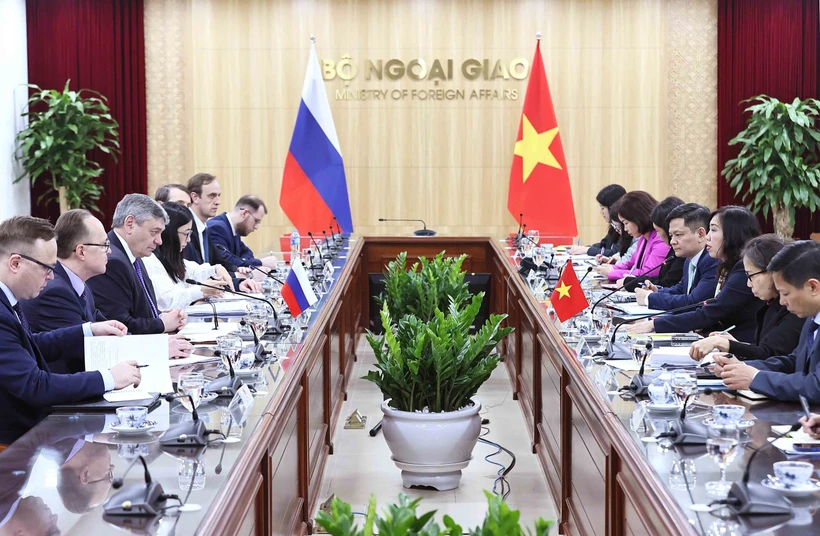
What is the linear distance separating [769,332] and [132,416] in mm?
2075

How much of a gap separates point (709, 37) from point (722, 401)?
7673 mm

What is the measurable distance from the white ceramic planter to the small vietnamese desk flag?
58cm

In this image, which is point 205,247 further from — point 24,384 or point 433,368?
point 24,384

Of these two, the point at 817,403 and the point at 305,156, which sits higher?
the point at 305,156

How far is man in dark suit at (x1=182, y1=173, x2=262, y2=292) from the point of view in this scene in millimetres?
5855

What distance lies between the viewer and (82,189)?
8.97m

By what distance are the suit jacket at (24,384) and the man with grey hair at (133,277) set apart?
3.50 ft

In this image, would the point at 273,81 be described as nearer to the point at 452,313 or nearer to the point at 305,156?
the point at 305,156

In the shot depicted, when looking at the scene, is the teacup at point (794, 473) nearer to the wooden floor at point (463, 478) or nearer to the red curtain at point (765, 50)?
the wooden floor at point (463, 478)

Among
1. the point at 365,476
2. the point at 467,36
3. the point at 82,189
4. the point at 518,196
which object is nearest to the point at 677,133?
the point at 467,36

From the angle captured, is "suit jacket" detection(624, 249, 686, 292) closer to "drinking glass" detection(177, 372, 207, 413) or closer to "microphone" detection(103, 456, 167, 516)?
"drinking glass" detection(177, 372, 207, 413)

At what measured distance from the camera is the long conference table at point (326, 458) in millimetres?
1773

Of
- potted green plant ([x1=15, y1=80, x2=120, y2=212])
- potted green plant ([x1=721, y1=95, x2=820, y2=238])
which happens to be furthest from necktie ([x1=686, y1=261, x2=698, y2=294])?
potted green plant ([x1=15, y1=80, x2=120, y2=212])

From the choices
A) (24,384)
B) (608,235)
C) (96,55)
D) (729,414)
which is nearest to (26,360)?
(24,384)
